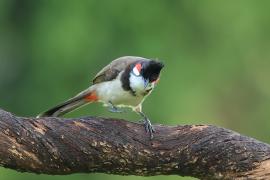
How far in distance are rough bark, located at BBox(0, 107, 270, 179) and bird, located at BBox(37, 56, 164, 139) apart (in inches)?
14.4

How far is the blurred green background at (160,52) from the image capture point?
13312 millimetres

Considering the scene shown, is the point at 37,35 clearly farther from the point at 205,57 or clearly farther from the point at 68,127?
the point at 68,127

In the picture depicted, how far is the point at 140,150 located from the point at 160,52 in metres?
7.91

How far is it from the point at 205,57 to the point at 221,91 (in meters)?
0.56

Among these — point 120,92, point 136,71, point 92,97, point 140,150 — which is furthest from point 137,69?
point 140,150

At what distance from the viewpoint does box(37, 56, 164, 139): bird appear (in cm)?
618

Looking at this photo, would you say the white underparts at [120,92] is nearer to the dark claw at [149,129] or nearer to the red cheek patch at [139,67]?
the red cheek patch at [139,67]

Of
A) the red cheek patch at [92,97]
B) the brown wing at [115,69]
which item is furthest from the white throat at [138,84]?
the red cheek patch at [92,97]

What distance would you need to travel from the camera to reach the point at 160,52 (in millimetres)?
13375

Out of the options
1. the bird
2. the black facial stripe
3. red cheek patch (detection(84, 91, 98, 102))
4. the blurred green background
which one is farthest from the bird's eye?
the blurred green background

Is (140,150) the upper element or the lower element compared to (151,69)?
lower

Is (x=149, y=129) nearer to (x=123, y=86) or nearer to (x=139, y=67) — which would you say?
(x=139, y=67)

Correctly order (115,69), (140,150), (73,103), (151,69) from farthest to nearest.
Result: (73,103) < (115,69) < (151,69) < (140,150)

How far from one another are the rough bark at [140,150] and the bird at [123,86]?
1.20 ft
